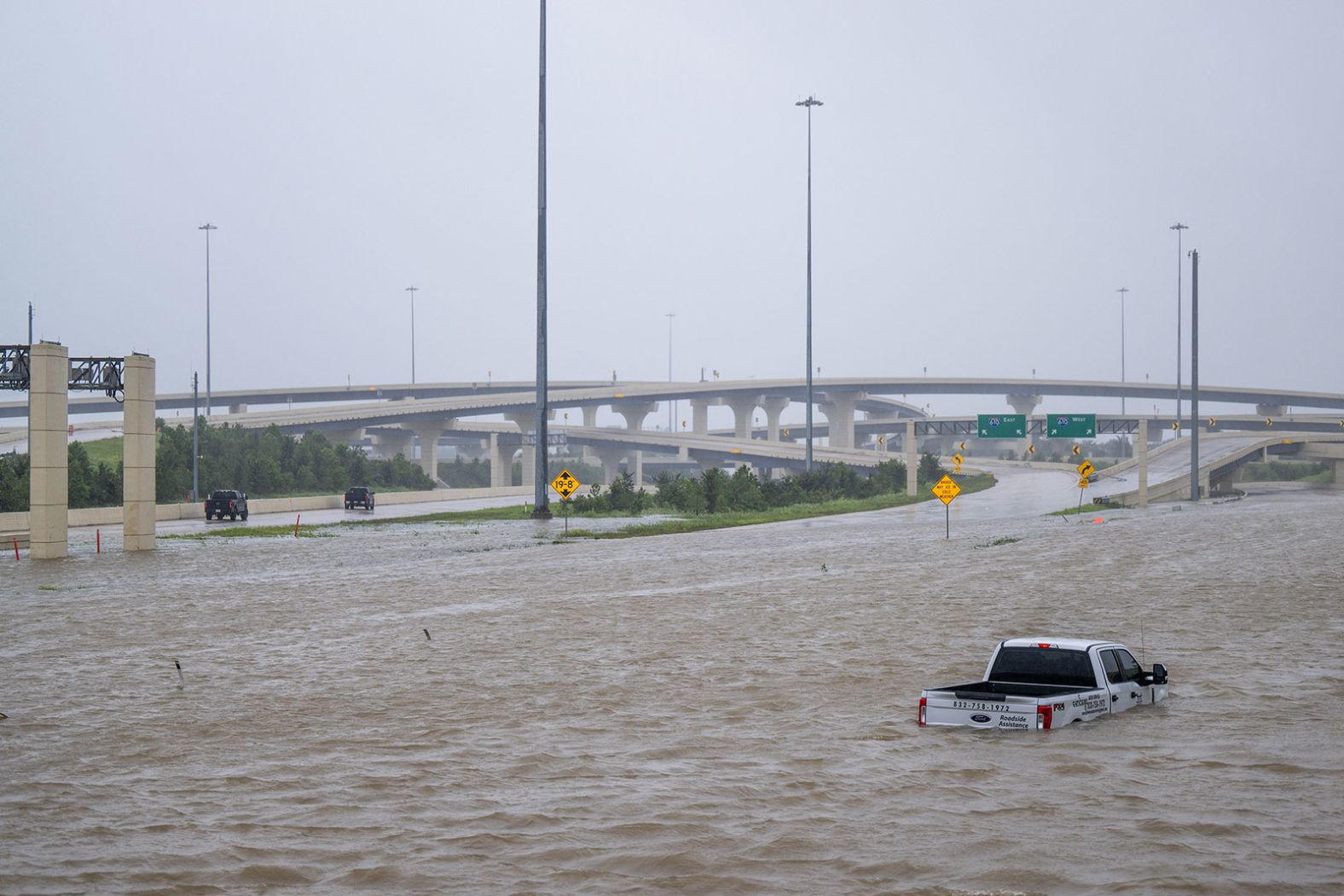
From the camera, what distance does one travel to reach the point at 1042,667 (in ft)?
52.3

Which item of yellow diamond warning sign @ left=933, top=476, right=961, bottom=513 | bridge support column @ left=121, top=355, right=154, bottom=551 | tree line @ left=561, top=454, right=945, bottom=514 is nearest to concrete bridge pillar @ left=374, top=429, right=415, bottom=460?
tree line @ left=561, top=454, right=945, bottom=514

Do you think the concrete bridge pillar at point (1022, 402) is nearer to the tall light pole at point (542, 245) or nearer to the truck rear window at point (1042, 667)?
the tall light pole at point (542, 245)

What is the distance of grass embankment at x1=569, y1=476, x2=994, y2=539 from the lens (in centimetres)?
5538

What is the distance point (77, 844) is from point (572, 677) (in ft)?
30.3

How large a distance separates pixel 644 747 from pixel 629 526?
1757 inches

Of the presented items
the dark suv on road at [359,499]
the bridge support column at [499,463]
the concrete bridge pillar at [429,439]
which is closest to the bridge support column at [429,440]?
the concrete bridge pillar at [429,439]

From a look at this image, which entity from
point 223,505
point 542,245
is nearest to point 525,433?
point 223,505

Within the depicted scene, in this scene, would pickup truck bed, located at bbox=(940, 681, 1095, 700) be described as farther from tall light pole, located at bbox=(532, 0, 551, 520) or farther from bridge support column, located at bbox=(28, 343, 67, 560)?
tall light pole, located at bbox=(532, 0, 551, 520)

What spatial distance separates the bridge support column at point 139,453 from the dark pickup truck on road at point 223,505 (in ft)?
74.1

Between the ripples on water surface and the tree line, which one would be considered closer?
the ripples on water surface

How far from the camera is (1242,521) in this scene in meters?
61.9

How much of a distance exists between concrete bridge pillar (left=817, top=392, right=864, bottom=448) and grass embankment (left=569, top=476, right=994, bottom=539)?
69.0 m

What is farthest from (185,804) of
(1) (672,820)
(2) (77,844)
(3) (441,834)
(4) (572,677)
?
(4) (572,677)

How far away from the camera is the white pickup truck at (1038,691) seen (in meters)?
15.0
